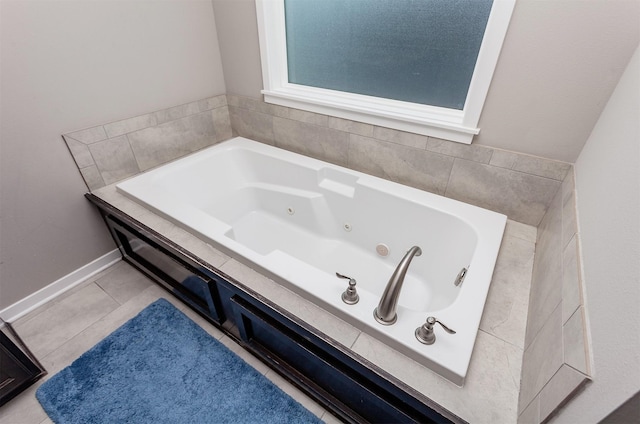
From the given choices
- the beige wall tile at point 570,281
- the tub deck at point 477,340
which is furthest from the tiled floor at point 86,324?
the beige wall tile at point 570,281

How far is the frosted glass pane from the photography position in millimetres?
1326

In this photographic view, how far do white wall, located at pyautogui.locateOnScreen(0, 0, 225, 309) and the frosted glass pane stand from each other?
0.75m

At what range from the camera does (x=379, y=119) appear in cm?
159

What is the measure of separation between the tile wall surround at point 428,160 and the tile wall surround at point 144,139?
329 millimetres

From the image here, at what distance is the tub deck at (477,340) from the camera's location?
0.79 meters

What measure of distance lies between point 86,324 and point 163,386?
0.61 m

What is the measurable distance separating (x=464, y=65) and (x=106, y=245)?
2.26 meters

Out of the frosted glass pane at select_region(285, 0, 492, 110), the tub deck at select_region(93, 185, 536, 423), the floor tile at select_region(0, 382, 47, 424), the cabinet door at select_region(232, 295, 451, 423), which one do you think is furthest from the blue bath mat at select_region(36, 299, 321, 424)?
the frosted glass pane at select_region(285, 0, 492, 110)

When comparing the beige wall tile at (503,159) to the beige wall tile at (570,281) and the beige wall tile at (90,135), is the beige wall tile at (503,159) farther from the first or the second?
the beige wall tile at (90,135)

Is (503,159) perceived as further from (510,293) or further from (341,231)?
(341,231)

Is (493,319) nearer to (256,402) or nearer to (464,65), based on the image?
(256,402)

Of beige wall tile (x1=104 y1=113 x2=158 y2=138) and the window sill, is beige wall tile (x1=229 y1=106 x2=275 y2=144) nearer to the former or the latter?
the window sill

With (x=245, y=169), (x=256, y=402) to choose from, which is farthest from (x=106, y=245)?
(x=256, y=402)

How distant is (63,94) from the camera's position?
4.61 ft
